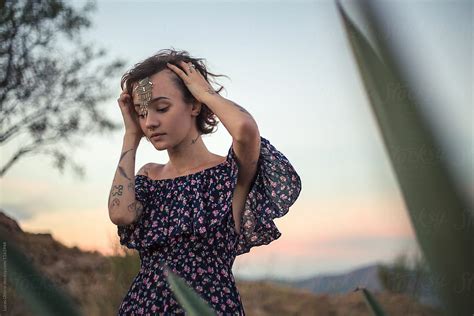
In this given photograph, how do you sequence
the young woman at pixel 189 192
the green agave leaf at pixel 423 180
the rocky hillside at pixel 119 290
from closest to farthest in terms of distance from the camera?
the green agave leaf at pixel 423 180 < the young woman at pixel 189 192 < the rocky hillside at pixel 119 290

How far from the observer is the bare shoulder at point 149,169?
2049mm

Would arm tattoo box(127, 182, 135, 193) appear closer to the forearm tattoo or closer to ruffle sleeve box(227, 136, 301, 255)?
the forearm tattoo

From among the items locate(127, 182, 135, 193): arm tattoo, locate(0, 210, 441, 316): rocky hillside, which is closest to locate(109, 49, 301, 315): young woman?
locate(127, 182, 135, 193): arm tattoo

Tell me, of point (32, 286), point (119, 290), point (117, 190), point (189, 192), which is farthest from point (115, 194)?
point (119, 290)

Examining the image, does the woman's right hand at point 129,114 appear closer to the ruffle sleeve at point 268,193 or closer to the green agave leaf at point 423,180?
the ruffle sleeve at point 268,193

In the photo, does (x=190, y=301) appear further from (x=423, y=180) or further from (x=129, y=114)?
(x=129, y=114)

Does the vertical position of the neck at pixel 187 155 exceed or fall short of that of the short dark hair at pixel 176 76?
it falls short

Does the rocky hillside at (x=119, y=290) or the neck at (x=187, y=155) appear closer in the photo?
the neck at (x=187, y=155)

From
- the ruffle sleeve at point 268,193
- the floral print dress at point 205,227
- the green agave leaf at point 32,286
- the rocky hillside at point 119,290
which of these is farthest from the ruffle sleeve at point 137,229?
the rocky hillside at point 119,290

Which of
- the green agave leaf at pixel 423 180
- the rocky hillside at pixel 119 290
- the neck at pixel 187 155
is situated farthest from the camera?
the rocky hillside at pixel 119 290

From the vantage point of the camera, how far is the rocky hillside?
5.29 m

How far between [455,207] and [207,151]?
1.71m

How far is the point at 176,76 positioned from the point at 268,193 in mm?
371

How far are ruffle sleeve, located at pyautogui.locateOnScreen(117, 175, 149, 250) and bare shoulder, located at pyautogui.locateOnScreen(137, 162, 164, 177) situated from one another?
87 mm
